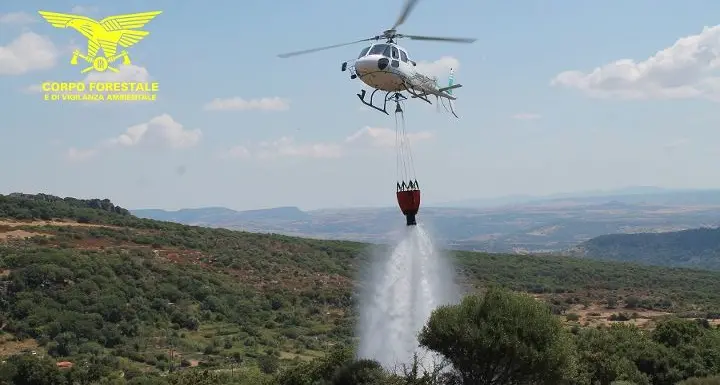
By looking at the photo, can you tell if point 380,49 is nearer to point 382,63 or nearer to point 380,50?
point 380,50

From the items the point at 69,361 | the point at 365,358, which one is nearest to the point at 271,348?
the point at 69,361

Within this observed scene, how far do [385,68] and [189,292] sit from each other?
54206 millimetres

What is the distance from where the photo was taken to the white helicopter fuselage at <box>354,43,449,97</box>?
3944 centimetres

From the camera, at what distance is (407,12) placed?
37656mm

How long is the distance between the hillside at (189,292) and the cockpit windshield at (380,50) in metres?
27.7

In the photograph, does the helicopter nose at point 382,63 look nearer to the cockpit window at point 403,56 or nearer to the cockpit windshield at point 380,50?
the cockpit windshield at point 380,50

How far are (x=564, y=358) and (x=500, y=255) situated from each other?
126 m

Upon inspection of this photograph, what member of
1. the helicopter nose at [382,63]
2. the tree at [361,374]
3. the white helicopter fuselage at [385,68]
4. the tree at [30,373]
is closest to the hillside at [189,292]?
the tree at [30,373]

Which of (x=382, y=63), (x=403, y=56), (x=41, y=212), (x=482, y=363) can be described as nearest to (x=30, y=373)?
(x=482, y=363)

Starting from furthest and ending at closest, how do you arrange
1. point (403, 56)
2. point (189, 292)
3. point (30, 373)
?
point (189, 292), point (30, 373), point (403, 56)

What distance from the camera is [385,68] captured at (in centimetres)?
3938

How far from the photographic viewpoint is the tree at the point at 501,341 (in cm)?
3978

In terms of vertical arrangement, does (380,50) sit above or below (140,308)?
above

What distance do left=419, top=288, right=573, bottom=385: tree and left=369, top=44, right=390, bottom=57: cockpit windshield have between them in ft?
47.6
